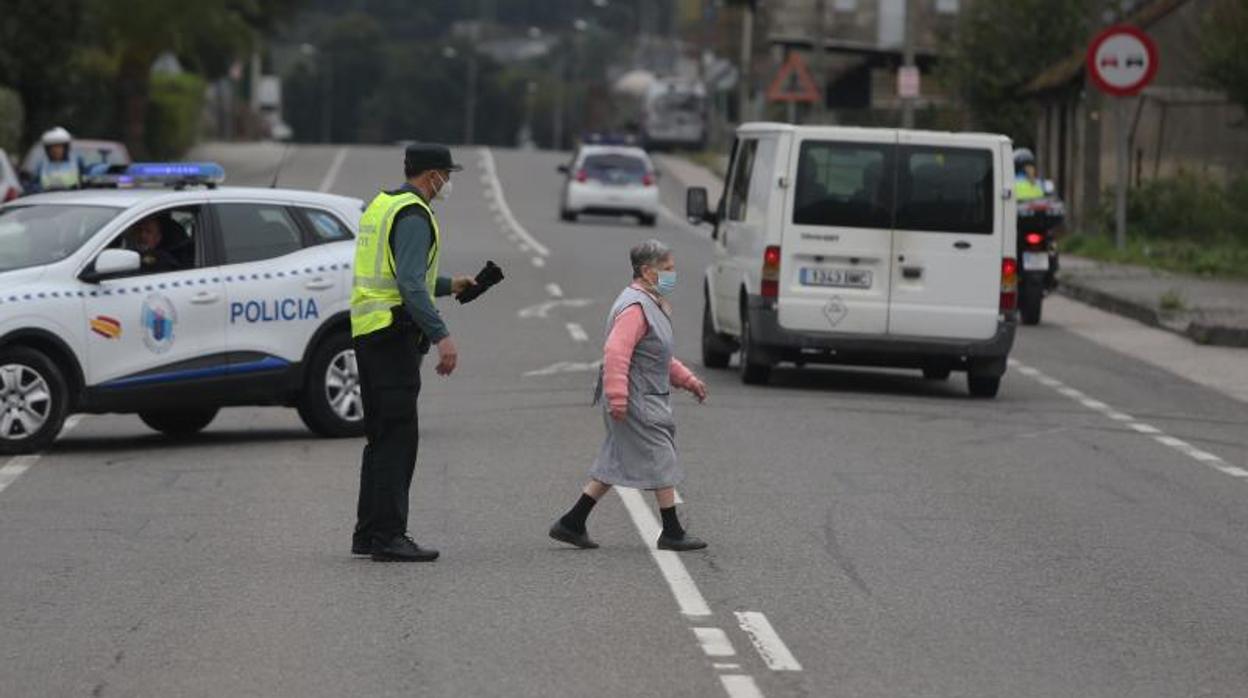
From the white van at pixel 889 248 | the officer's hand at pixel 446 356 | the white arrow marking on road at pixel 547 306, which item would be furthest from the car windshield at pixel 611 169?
the officer's hand at pixel 446 356

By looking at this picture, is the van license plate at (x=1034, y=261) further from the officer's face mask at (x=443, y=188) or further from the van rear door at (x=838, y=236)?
the officer's face mask at (x=443, y=188)

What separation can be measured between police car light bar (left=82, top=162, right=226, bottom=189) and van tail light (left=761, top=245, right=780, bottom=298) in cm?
450

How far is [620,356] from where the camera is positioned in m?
11.7

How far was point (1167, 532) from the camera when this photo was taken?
13094 millimetres

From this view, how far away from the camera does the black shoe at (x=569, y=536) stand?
1191 centimetres

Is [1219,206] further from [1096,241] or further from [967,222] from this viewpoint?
[967,222]

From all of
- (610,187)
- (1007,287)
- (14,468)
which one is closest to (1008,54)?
(610,187)

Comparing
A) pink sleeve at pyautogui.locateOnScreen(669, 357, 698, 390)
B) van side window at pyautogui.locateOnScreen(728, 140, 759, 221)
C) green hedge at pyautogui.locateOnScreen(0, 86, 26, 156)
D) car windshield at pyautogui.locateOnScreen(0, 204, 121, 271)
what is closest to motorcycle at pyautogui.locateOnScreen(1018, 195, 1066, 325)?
van side window at pyautogui.locateOnScreen(728, 140, 759, 221)

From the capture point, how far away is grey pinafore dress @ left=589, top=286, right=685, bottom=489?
1180 cm

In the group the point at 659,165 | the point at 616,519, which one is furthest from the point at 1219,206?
the point at 659,165

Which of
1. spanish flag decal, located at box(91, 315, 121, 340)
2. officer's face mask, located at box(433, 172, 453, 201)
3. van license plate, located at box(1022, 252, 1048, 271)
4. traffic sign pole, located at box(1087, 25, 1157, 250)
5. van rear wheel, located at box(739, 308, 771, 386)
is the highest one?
traffic sign pole, located at box(1087, 25, 1157, 250)

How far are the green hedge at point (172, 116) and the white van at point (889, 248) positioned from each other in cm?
4568

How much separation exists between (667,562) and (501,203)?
149 ft

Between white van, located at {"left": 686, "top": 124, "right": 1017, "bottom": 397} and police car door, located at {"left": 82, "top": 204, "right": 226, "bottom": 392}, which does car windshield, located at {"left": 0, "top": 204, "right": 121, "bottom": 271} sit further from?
white van, located at {"left": 686, "top": 124, "right": 1017, "bottom": 397}
